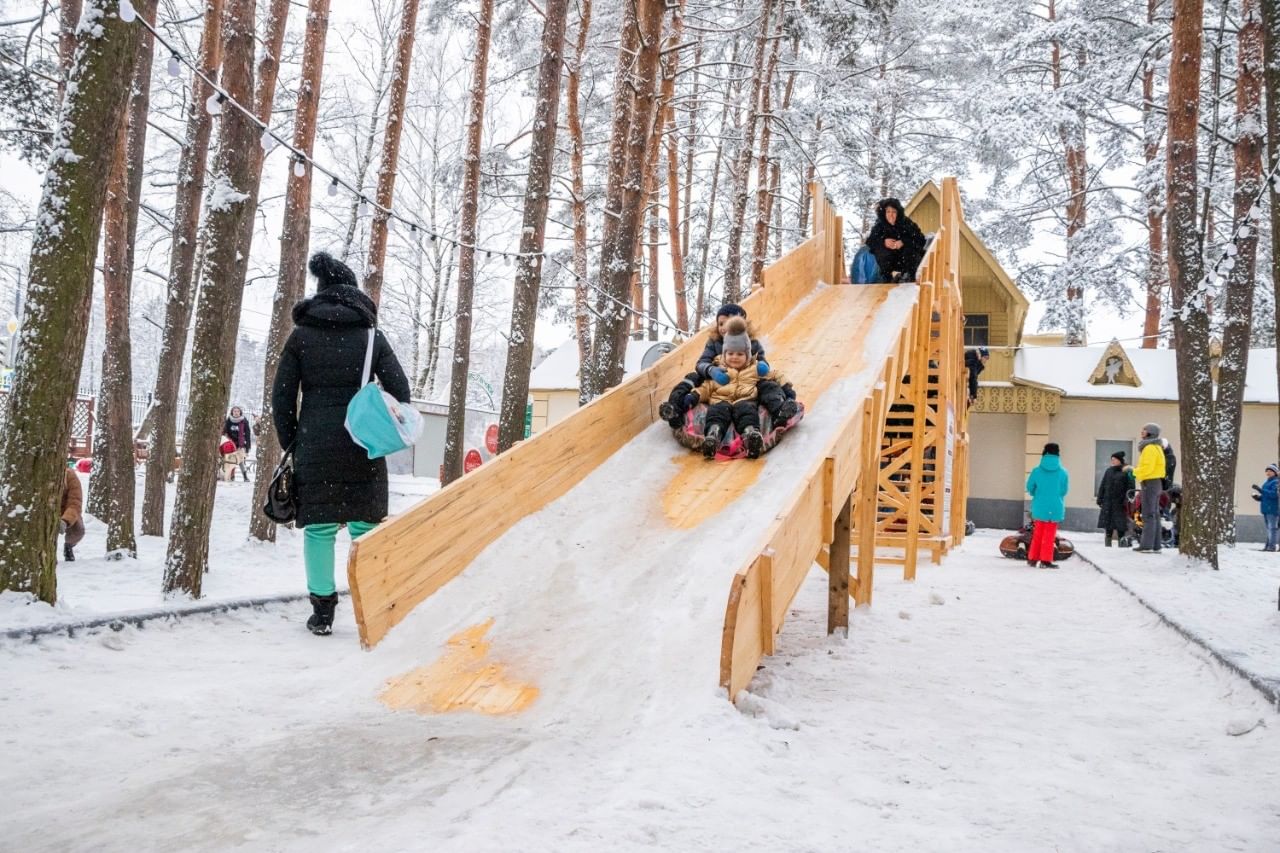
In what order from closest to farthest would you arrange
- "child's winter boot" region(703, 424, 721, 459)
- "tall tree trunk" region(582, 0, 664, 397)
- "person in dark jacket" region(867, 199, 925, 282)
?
1. "child's winter boot" region(703, 424, 721, 459)
2. "tall tree trunk" region(582, 0, 664, 397)
3. "person in dark jacket" region(867, 199, 925, 282)

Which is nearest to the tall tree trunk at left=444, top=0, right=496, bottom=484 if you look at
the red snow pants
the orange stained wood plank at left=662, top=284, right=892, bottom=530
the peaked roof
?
the orange stained wood plank at left=662, top=284, right=892, bottom=530

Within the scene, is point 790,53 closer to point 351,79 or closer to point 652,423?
point 351,79

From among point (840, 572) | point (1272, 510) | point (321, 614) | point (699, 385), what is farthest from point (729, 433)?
point (1272, 510)

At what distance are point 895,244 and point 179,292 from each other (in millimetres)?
8015

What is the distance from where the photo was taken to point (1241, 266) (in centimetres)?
1035

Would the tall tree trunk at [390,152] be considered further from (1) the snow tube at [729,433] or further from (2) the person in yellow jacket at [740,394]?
(1) the snow tube at [729,433]

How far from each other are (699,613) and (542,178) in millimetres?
6609

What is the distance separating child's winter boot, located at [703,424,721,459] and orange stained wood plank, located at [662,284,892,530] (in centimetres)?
7

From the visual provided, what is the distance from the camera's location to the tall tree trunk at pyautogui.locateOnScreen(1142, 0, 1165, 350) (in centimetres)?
1620

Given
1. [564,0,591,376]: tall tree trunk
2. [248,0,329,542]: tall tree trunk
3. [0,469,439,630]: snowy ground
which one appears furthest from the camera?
[564,0,591,376]: tall tree trunk

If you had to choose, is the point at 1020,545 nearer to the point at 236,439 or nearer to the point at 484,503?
the point at 484,503

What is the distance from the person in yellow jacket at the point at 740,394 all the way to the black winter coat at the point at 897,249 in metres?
4.87

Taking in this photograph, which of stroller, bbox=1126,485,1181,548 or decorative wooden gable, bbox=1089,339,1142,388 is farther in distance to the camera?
decorative wooden gable, bbox=1089,339,1142,388

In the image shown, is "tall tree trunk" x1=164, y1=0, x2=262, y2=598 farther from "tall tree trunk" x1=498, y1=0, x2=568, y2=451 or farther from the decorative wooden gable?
the decorative wooden gable
